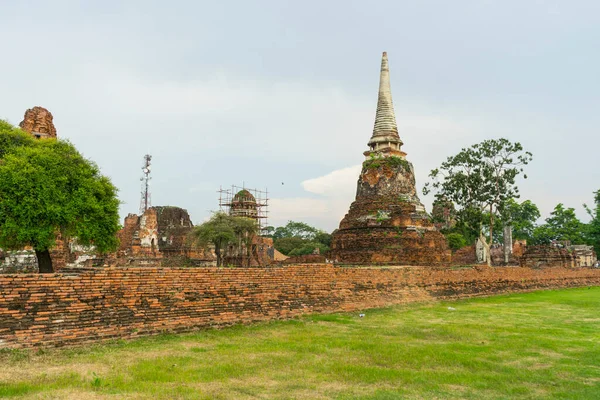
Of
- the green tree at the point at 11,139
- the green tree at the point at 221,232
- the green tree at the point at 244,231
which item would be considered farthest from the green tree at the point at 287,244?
the green tree at the point at 11,139

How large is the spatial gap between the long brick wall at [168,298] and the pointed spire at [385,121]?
44.7ft

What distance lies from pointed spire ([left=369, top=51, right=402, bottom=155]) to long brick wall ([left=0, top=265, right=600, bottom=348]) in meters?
13.6

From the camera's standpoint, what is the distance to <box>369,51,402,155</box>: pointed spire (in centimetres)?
2566

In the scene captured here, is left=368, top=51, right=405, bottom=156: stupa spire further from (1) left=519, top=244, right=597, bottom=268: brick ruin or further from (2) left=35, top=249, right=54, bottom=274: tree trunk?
(2) left=35, top=249, right=54, bottom=274: tree trunk

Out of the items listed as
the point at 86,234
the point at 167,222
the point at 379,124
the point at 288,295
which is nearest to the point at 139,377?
the point at 288,295

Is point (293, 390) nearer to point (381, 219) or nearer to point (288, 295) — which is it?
point (288, 295)

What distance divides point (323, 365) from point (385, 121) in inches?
854

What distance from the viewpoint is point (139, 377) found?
205 inches

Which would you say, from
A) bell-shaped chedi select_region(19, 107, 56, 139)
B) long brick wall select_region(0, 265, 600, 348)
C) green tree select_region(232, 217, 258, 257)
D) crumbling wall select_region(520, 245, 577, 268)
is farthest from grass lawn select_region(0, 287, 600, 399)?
crumbling wall select_region(520, 245, 577, 268)

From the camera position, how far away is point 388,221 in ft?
67.8

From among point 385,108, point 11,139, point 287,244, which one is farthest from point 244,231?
point 287,244

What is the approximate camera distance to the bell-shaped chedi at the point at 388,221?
19781mm

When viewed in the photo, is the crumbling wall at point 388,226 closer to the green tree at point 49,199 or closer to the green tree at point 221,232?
the green tree at point 221,232

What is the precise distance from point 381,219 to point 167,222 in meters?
17.8
